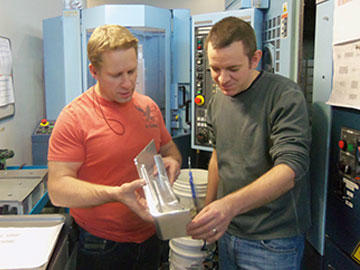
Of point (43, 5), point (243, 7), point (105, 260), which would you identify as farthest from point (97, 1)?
point (105, 260)

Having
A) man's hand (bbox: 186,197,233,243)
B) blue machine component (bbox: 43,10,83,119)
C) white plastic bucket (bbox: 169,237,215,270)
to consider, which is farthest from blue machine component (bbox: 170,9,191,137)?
man's hand (bbox: 186,197,233,243)

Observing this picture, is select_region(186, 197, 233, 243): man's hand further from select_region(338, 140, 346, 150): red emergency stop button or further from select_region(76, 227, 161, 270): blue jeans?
select_region(338, 140, 346, 150): red emergency stop button

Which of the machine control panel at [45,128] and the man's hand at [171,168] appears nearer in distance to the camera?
the man's hand at [171,168]

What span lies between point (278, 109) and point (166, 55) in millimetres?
1612

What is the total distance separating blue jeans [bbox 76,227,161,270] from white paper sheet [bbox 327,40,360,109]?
87cm

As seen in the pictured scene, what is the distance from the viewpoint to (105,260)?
1247 mm

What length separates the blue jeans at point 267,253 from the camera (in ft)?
3.90

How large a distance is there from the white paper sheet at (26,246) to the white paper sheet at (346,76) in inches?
39.7

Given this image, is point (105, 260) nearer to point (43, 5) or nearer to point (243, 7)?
point (243, 7)

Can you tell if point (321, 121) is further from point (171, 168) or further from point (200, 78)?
point (200, 78)

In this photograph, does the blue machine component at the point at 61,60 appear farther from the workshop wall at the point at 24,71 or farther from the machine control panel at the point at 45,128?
the workshop wall at the point at 24,71

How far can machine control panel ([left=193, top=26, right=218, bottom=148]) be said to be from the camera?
2.26 metres

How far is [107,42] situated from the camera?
111 centimetres

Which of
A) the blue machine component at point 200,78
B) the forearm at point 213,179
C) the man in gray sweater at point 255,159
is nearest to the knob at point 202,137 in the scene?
the blue machine component at point 200,78
